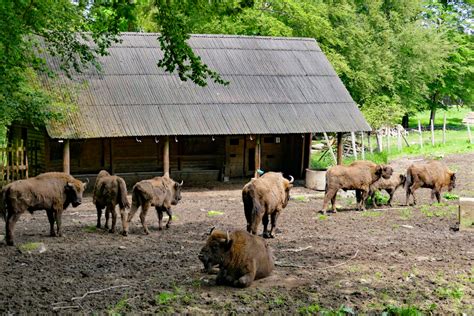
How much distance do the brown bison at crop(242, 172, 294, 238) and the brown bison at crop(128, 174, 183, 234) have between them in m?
2.50

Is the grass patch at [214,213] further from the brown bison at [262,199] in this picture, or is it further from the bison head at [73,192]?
the bison head at [73,192]

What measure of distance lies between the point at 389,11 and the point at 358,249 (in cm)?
3764

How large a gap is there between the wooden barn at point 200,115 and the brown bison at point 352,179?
5.82 metres

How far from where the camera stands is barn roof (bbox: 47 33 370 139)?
24.0m

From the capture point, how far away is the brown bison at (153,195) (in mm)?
15719

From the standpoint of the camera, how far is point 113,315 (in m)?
8.80

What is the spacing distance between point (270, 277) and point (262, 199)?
3697 millimetres

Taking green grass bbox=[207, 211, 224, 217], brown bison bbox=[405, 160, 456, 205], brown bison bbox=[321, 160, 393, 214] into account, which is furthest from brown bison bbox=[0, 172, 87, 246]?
brown bison bbox=[405, 160, 456, 205]

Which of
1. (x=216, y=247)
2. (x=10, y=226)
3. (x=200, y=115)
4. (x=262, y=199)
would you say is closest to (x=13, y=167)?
A: (x=200, y=115)

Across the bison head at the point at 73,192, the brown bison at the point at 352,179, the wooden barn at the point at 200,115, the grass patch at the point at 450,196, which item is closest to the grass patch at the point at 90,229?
the bison head at the point at 73,192

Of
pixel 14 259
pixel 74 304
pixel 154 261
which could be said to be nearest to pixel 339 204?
pixel 154 261

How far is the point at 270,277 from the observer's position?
11.0m

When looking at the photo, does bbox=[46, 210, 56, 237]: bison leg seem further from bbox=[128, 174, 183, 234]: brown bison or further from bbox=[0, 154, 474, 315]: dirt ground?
bbox=[128, 174, 183, 234]: brown bison

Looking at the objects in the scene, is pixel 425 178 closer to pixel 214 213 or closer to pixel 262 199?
pixel 214 213
